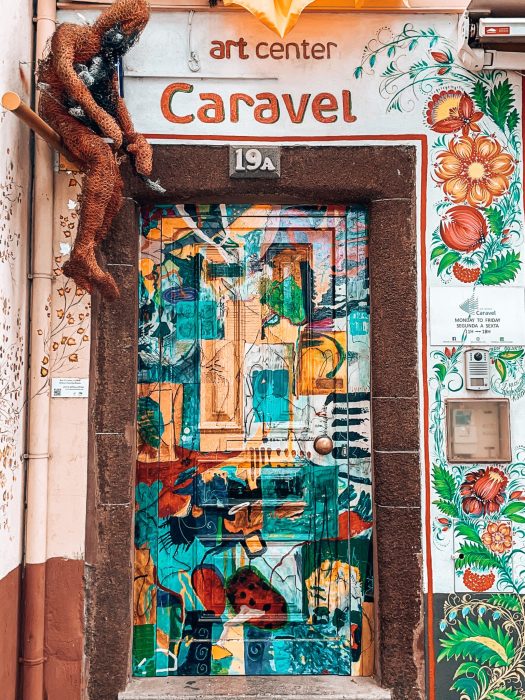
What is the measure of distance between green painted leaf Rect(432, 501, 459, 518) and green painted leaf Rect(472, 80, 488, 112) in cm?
184

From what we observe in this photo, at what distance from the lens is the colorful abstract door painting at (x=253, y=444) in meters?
3.40

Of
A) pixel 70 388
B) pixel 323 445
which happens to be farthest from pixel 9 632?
pixel 323 445

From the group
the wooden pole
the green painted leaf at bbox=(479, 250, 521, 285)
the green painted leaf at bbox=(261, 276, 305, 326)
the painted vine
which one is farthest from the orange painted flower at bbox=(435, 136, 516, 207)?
the wooden pole

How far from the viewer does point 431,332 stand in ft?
10.9

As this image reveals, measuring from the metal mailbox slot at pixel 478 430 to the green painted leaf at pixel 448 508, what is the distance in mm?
198

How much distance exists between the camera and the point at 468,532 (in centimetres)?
328

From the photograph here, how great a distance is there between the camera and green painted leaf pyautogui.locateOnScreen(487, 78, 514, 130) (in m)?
3.39

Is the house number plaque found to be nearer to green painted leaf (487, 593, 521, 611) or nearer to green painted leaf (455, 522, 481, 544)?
green painted leaf (455, 522, 481, 544)

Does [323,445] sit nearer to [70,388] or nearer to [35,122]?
[70,388]

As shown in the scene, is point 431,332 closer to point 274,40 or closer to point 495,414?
point 495,414

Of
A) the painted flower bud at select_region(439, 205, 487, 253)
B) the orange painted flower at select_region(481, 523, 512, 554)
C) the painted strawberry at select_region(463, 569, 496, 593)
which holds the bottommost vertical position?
the painted strawberry at select_region(463, 569, 496, 593)

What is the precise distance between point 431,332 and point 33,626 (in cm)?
221

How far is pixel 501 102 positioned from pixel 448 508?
6.28 ft

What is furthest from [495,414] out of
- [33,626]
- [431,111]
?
[33,626]
